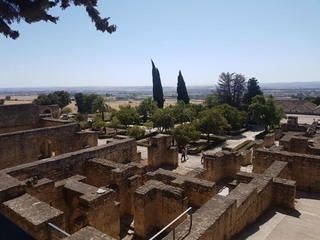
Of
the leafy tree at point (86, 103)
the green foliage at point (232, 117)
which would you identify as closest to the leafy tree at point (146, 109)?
the green foliage at point (232, 117)

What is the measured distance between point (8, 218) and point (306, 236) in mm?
8145

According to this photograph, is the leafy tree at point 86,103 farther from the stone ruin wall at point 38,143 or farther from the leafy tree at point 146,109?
the stone ruin wall at point 38,143

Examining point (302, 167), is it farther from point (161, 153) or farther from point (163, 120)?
point (163, 120)

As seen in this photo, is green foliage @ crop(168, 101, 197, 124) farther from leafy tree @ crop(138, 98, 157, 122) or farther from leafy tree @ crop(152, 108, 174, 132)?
leafy tree @ crop(138, 98, 157, 122)

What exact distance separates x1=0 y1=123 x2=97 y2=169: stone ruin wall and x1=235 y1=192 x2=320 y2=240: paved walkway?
42.7ft

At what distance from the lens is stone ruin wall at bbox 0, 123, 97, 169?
1563cm

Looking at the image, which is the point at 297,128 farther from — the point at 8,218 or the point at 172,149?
the point at 8,218

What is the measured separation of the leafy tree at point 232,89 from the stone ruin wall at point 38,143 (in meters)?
44.1

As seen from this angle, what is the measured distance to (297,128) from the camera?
107 feet

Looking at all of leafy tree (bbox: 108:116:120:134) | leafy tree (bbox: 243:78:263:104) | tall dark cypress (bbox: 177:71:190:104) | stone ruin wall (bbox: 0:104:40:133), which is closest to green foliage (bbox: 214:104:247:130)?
leafy tree (bbox: 108:116:120:134)

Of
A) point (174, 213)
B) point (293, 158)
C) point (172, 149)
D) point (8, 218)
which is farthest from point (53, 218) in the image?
point (172, 149)

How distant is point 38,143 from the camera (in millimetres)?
16922

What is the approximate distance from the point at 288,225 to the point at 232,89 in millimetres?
53853

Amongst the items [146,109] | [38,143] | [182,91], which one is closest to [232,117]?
[146,109]
